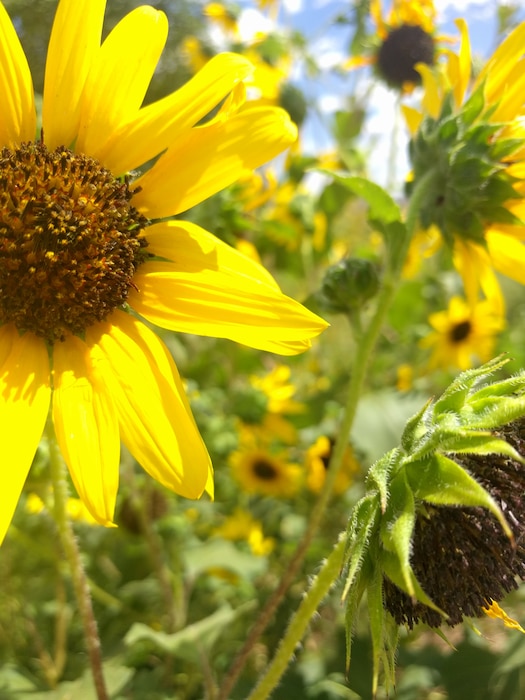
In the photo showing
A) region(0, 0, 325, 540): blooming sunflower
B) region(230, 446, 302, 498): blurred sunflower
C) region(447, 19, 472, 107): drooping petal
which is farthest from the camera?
region(230, 446, 302, 498): blurred sunflower

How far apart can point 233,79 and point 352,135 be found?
2.45 m

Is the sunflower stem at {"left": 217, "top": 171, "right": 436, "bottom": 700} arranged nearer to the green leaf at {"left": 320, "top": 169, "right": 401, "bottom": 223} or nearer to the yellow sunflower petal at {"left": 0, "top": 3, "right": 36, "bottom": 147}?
the green leaf at {"left": 320, "top": 169, "right": 401, "bottom": 223}

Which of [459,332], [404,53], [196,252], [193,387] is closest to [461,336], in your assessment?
[459,332]

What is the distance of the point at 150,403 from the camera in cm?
101

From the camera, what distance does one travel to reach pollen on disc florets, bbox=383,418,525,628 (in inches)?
34.4

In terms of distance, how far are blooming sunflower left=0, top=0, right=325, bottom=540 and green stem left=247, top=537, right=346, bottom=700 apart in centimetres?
23

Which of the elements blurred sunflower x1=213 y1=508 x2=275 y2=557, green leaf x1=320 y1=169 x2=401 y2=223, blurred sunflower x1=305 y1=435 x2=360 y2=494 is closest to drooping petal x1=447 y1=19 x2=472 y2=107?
green leaf x1=320 y1=169 x2=401 y2=223

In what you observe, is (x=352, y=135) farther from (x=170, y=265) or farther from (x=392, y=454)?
(x=392, y=454)

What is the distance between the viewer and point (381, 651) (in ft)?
2.82

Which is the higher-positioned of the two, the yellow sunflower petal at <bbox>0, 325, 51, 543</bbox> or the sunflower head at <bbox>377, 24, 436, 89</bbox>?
the sunflower head at <bbox>377, 24, 436, 89</bbox>

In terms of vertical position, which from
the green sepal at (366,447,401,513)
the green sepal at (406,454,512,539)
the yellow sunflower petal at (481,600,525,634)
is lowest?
the yellow sunflower petal at (481,600,525,634)

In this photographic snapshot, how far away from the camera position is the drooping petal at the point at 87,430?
0.93 metres

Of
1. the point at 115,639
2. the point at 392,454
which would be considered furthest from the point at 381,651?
the point at 115,639

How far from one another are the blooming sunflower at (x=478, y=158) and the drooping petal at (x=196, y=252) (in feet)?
1.56
